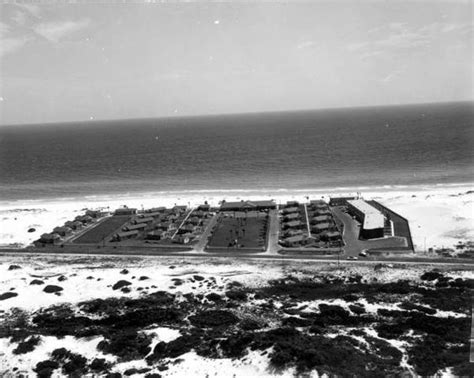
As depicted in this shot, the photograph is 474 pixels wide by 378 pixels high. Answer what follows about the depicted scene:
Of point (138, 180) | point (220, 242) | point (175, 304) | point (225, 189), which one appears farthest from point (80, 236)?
point (138, 180)

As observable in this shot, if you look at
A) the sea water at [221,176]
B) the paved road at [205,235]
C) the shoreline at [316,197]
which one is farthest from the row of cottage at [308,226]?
the paved road at [205,235]

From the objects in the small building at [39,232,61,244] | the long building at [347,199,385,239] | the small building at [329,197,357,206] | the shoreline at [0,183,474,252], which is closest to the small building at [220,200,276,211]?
the shoreline at [0,183,474,252]

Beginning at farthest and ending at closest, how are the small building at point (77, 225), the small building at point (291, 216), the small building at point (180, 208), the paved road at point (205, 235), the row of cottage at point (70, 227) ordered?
the small building at point (180, 208)
the small building at point (77, 225)
the small building at point (291, 216)
the row of cottage at point (70, 227)
the paved road at point (205, 235)

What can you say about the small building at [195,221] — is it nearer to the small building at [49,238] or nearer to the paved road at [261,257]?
the paved road at [261,257]

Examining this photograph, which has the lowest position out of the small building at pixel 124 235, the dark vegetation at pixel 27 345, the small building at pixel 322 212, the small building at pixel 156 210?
the dark vegetation at pixel 27 345

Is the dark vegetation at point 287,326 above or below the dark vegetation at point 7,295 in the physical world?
below

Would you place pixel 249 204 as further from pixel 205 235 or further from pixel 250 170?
pixel 250 170

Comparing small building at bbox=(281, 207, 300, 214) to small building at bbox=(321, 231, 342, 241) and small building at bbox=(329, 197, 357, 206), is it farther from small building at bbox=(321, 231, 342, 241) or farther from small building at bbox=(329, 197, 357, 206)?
small building at bbox=(321, 231, 342, 241)
